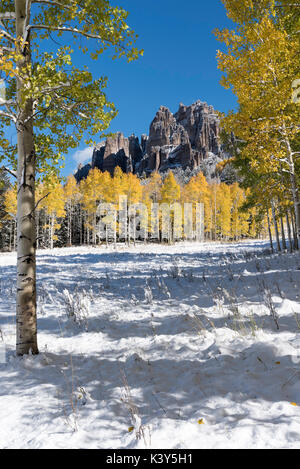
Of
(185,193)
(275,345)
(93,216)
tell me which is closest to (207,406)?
(275,345)

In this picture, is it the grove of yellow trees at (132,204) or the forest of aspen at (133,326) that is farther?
the grove of yellow trees at (132,204)

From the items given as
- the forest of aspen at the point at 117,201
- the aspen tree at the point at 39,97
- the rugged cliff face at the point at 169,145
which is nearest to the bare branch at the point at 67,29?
the aspen tree at the point at 39,97

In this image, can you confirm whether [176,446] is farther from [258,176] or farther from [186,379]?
[258,176]

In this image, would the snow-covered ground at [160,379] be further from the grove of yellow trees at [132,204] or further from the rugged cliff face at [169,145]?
the rugged cliff face at [169,145]

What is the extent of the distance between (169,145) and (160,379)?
4920 inches

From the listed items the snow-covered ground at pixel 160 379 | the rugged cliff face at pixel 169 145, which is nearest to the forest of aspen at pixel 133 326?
the snow-covered ground at pixel 160 379

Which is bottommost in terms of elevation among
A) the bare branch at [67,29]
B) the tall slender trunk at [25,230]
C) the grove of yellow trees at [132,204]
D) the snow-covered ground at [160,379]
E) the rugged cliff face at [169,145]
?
the snow-covered ground at [160,379]

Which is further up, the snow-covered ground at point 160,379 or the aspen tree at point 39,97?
the aspen tree at point 39,97

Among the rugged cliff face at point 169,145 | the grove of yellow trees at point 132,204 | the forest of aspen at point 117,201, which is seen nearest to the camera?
the forest of aspen at point 117,201

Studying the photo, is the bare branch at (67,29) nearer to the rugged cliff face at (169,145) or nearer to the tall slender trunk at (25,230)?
the tall slender trunk at (25,230)

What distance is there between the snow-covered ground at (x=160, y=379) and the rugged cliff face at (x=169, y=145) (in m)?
111

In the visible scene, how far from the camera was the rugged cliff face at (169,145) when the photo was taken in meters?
113

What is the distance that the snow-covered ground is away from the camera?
6.57ft

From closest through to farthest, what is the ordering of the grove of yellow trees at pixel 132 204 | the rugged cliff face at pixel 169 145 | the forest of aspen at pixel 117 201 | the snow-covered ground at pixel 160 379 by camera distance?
the snow-covered ground at pixel 160 379 → the forest of aspen at pixel 117 201 → the grove of yellow trees at pixel 132 204 → the rugged cliff face at pixel 169 145
